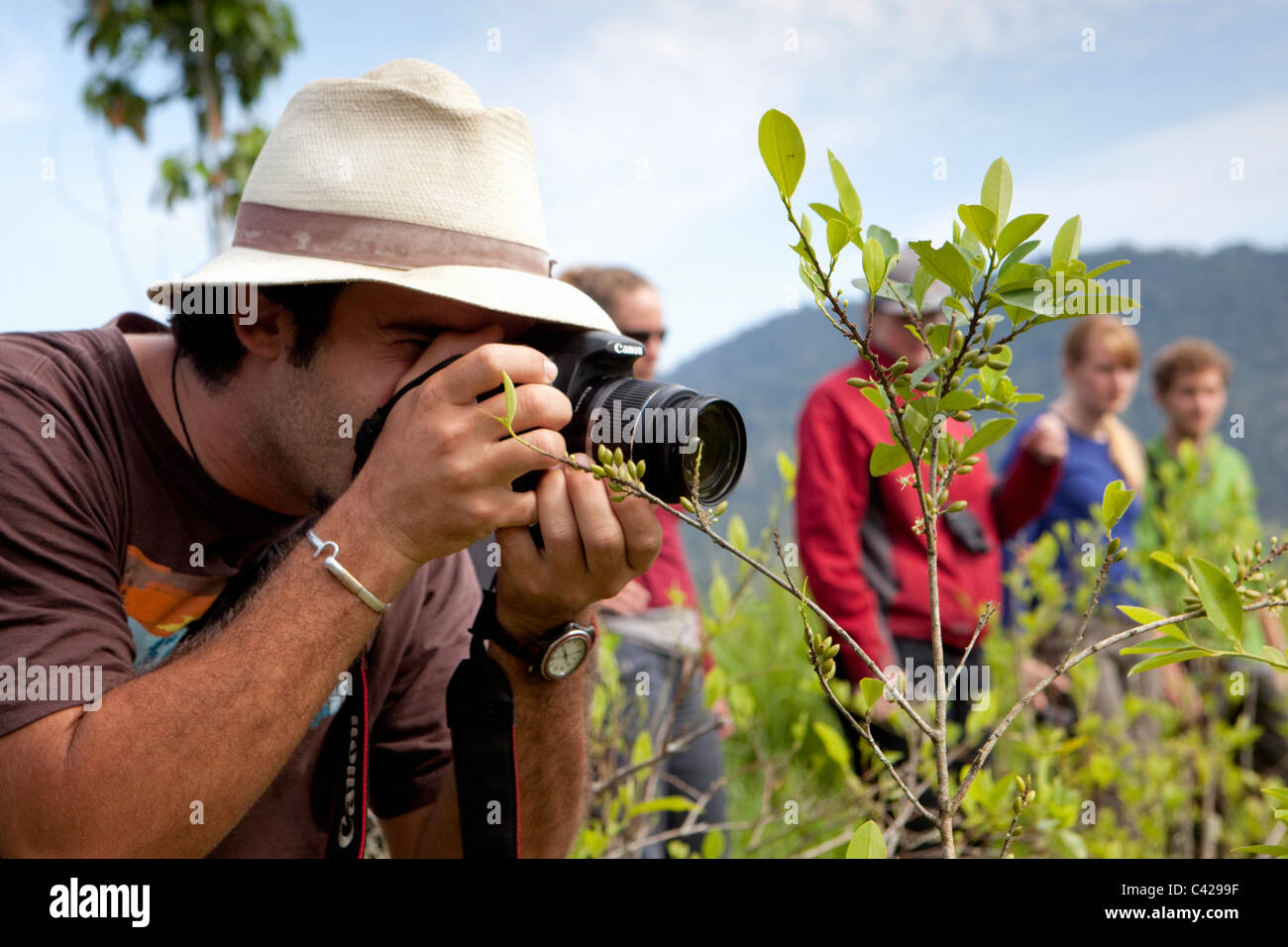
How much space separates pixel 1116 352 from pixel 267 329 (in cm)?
289

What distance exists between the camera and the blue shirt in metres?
3.17

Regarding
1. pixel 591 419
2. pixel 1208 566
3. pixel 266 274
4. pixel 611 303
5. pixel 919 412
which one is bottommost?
pixel 1208 566

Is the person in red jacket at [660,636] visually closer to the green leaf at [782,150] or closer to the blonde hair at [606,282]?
the blonde hair at [606,282]

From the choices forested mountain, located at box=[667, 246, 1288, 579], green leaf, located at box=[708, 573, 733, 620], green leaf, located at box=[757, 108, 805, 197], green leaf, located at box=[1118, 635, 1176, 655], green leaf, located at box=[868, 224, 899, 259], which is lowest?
green leaf, located at box=[1118, 635, 1176, 655]

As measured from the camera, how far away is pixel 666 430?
1087 mm

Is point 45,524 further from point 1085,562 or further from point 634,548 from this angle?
point 1085,562

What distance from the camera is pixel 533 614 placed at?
131cm

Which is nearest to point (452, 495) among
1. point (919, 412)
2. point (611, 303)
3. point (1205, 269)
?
point (919, 412)

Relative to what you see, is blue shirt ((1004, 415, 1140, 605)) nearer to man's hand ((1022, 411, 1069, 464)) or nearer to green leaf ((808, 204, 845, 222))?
man's hand ((1022, 411, 1069, 464))

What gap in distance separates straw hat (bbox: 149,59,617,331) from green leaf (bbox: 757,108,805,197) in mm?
640

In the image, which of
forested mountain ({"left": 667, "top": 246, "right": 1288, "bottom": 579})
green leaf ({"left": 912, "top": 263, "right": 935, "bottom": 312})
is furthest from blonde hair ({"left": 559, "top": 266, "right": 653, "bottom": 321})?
forested mountain ({"left": 667, "top": 246, "right": 1288, "bottom": 579})

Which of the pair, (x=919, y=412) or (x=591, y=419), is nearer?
(x=919, y=412)

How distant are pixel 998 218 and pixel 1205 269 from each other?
46.9 m

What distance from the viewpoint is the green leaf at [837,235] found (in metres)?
0.68
